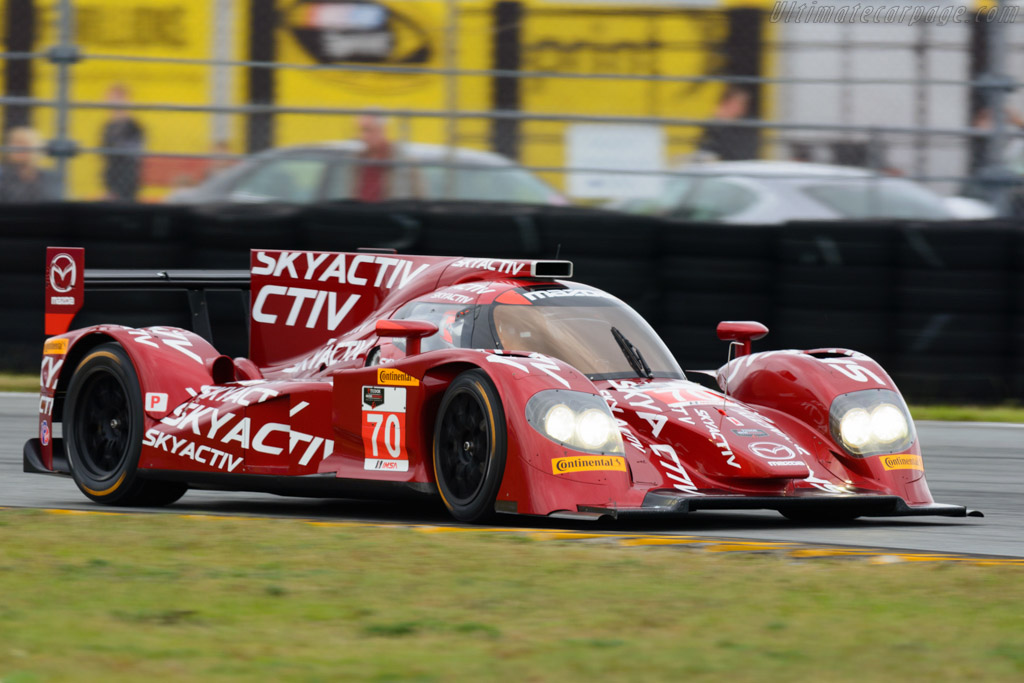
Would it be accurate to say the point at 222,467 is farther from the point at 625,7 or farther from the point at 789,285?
the point at 625,7

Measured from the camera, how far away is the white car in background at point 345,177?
13.4 m

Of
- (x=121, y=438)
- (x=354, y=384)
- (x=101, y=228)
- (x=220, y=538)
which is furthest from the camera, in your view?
(x=101, y=228)

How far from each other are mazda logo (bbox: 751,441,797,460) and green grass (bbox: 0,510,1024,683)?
0.88m

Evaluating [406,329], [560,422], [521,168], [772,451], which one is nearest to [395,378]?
[406,329]

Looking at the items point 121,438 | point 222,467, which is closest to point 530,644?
point 222,467

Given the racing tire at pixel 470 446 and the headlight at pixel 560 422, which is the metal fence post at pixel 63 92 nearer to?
the racing tire at pixel 470 446

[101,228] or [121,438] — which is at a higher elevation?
[101,228]

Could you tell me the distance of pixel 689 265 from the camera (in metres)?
12.3

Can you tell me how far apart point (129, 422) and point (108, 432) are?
0.25m

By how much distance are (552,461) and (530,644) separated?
2103 millimetres

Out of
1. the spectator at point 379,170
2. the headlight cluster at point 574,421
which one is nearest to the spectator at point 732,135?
the spectator at point 379,170

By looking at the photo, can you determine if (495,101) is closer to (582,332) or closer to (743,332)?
(743,332)

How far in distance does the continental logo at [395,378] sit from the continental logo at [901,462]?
Answer: 198cm

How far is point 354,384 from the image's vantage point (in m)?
7.37
